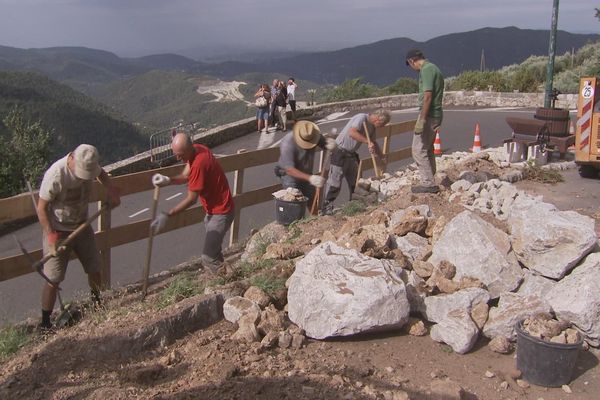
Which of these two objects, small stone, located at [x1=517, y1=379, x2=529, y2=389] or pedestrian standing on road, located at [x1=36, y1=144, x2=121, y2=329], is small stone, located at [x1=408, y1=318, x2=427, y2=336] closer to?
small stone, located at [x1=517, y1=379, x2=529, y2=389]

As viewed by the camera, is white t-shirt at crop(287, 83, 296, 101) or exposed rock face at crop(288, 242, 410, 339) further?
white t-shirt at crop(287, 83, 296, 101)

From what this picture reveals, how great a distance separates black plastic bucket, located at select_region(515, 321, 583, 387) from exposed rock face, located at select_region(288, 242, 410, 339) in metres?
0.86

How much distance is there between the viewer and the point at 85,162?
5195 millimetres

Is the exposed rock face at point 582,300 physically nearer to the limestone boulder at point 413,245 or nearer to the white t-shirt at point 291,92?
the limestone boulder at point 413,245

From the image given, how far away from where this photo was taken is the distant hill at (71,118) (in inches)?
3538

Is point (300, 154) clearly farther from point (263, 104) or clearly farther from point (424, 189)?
point (263, 104)

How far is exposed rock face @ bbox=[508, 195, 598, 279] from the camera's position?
511 cm

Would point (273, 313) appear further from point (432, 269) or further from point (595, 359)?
point (595, 359)

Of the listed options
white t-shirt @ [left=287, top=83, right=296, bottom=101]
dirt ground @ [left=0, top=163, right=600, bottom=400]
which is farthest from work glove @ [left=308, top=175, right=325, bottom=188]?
white t-shirt @ [left=287, top=83, right=296, bottom=101]

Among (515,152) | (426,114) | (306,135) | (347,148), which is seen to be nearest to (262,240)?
(306,135)

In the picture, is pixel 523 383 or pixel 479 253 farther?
pixel 479 253

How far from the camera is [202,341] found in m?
4.59

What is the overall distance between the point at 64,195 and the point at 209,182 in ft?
4.27

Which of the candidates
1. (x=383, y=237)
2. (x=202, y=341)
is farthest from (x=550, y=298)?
(x=202, y=341)
